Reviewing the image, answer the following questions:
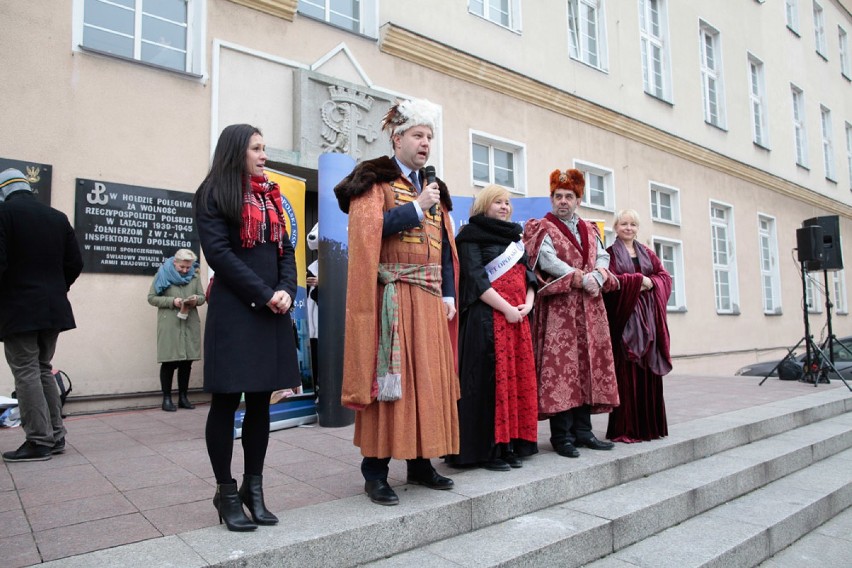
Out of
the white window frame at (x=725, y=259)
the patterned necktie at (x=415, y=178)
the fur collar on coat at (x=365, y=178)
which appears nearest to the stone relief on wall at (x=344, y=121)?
the patterned necktie at (x=415, y=178)

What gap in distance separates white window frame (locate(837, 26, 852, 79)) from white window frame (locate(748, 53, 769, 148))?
22.9ft

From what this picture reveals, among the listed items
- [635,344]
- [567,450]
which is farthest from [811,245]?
[567,450]

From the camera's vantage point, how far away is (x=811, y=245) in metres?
10.1

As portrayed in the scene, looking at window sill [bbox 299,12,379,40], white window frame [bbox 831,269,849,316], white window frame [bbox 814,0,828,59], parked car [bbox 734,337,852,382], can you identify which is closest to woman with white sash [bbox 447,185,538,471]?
window sill [bbox 299,12,379,40]

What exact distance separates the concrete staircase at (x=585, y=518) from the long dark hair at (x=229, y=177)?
4.52 feet

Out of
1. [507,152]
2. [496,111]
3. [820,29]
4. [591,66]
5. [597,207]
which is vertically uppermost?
[820,29]

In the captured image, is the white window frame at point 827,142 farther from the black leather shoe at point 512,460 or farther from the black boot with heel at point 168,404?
the black boot with heel at point 168,404

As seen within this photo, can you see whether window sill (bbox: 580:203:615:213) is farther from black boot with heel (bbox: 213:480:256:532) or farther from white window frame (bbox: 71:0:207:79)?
black boot with heel (bbox: 213:480:256:532)

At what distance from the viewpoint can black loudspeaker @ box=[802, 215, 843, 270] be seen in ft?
33.2

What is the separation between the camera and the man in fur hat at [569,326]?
4348 millimetres

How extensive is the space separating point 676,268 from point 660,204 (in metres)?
1.42

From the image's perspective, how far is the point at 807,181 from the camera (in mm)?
19016

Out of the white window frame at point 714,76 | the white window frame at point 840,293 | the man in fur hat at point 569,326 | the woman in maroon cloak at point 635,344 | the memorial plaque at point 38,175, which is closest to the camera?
the man in fur hat at point 569,326

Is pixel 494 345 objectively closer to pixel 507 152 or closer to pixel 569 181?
pixel 569 181
